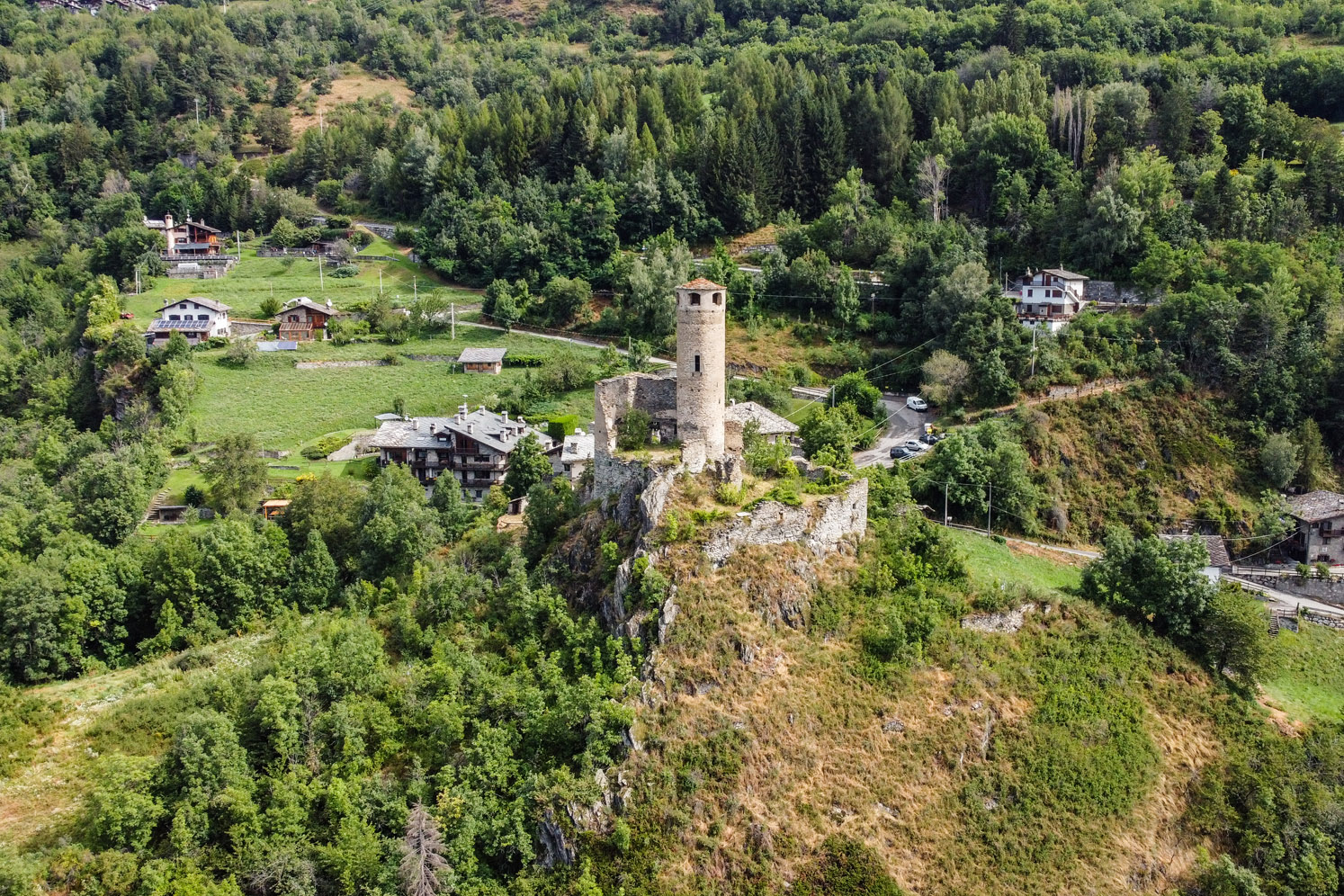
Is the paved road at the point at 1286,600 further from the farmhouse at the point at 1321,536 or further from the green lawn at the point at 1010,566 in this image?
the green lawn at the point at 1010,566

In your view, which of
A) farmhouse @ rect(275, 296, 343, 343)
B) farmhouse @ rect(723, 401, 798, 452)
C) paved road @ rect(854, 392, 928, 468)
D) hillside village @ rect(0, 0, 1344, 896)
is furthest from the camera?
farmhouse @ rect(275, 296, 343, 343)

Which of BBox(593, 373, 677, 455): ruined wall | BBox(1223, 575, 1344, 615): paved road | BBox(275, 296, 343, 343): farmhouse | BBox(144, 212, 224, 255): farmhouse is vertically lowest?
BBox(1223, 575, 1344, 615): paved road

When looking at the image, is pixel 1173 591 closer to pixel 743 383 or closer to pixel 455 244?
pixel 743 383

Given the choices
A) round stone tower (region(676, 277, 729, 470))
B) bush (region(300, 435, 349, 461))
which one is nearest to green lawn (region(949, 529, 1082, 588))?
round stone tower (region(676, 277, 729, 470))

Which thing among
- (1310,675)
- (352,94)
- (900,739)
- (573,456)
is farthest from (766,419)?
(352,94)

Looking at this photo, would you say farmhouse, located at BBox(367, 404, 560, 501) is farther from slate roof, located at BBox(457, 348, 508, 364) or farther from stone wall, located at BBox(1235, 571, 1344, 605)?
stone wall, located at BBox(1235, 571, 1344, 605)

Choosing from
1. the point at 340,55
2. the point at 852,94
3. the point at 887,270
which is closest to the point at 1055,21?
the point at 852,94

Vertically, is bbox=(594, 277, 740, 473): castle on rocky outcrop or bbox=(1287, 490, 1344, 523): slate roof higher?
bbox=(594, 277, 740, 473): castle on rocky outcrop

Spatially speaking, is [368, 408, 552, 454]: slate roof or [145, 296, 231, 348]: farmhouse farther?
[145, 296, 231, 348]: farmhouse
